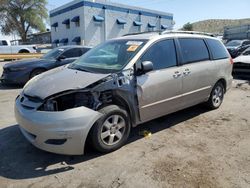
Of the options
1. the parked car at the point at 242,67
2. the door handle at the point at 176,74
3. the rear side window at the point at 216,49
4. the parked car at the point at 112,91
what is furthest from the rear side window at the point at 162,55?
the parked car at the point at 242,67

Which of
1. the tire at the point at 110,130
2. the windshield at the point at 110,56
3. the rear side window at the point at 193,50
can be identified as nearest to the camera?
the tire at the point at 110,130

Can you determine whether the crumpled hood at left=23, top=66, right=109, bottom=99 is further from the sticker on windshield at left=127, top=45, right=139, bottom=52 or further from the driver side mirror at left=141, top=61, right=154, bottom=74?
the sticker on windshield at left=127, top=45, right=139, bottom=52

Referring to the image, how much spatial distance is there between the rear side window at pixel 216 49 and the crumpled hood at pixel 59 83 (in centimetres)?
304

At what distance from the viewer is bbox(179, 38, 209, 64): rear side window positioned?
4.88 meters

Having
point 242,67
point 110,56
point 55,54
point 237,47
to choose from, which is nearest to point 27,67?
point 55,54

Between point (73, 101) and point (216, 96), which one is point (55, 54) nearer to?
point (216, 96)

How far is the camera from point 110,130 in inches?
150

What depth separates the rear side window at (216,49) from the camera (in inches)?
223

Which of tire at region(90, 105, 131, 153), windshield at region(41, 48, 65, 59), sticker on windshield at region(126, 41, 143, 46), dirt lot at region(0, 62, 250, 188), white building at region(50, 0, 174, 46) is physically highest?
white building at region(50, 0, 174, 46)

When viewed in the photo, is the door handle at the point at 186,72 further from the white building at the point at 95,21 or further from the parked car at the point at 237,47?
the white building at the point at 95,21

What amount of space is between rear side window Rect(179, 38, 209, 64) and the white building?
24.0 meters

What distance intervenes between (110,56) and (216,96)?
9.58 ft

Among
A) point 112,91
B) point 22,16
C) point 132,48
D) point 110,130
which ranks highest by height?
point 22,16

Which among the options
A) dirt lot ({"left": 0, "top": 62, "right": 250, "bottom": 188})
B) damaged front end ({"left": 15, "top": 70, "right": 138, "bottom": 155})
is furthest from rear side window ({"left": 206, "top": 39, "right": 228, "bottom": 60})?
damaged front end ({"left": 15, "top": 70, "right": 138, "bottom": 155})
